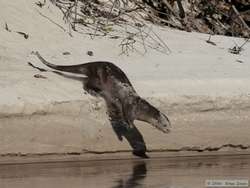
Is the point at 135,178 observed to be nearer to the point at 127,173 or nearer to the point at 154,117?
the point at 127,173

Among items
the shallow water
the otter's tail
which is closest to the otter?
the otter's tail

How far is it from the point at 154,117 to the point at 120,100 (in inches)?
13.6

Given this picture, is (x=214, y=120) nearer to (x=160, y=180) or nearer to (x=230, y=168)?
(x=230, y=168)

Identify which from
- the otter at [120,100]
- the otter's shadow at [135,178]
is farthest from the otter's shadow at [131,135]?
the otter's shadow at [135,178]

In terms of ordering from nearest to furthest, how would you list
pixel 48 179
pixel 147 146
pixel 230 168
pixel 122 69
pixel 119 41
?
pixel 48 179 → pixel 230 168 → pixel 147 146 → pixel 122 69 → pixel 119 41

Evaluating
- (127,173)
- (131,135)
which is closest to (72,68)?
(131,135)

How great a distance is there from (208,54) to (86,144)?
1.87 m

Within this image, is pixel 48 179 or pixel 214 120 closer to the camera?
pixel 48 179

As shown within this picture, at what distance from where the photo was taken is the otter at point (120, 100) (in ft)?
21.9

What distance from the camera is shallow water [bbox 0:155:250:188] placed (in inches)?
223

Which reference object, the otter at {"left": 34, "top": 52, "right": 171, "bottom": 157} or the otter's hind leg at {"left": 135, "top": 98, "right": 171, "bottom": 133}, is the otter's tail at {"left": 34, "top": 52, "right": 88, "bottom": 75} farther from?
the otter's hind leg at {"left": 135, "top": 98, "right": 171, "bottom": 133}

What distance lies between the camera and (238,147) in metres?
7.05

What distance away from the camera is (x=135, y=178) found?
589 centimetres

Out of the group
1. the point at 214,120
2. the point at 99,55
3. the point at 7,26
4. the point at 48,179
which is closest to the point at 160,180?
the point at 48,179
